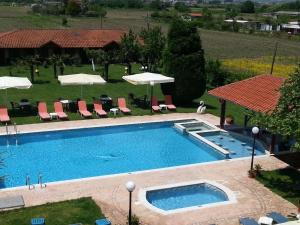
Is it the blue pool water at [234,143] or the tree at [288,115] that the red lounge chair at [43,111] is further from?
the tree at [288,115]

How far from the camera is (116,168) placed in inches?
760

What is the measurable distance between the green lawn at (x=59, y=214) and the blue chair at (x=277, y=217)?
5362mm

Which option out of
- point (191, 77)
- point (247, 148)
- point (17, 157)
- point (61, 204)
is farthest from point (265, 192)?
point (191, 77)

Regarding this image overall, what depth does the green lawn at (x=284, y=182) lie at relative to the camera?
1595 centimetres

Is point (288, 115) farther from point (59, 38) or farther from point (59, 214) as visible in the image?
point (59, 38)

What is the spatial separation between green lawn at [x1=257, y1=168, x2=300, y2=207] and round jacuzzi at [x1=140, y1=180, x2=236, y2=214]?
1869 millimetres

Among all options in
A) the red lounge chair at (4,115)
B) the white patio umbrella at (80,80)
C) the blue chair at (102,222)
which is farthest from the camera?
the white patio umbrella at (80,80)

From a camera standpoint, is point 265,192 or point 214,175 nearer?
point 265,192

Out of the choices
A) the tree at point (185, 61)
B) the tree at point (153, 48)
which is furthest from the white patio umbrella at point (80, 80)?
the tree at point (153, 48)

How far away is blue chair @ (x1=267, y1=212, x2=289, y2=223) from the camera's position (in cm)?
1352

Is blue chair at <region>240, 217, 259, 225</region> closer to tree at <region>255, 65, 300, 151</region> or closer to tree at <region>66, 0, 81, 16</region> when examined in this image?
tree at <region>255, 65, 300, 151</region>

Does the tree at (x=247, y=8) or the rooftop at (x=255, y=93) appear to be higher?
the tree at (x=247, y=8)

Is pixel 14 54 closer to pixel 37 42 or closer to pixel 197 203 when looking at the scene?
pixel 37 42

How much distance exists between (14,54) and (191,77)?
20.6 m
